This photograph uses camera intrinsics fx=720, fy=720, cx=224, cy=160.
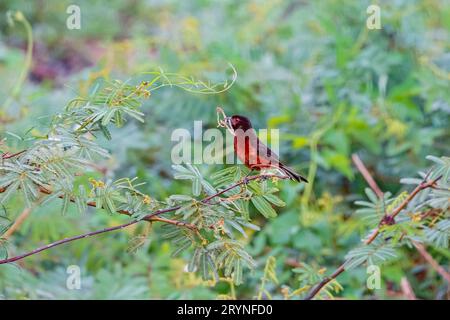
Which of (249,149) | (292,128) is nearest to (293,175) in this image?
(249,149)

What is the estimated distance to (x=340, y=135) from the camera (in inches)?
102

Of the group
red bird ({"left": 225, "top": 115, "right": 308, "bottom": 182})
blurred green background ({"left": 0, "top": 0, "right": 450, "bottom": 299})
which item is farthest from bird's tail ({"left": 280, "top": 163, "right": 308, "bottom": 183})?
blurred green background ({"left": 0, "top": 0, "right": 450, "bottom": 299})

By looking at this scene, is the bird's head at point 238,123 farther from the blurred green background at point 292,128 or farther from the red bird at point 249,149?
the blurred green background at point 292,128

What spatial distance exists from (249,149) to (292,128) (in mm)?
1318

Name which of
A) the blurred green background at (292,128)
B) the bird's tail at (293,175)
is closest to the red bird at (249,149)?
the bird's tail at (293,175)

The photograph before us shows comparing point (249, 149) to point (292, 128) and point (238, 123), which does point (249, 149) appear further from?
point (292, 128)

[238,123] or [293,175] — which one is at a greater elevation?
[238,123]

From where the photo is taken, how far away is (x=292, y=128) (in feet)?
8.94

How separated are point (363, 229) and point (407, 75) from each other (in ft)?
2.73

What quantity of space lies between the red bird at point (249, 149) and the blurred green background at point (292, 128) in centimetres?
62

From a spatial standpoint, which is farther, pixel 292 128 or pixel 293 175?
pixel 292 128

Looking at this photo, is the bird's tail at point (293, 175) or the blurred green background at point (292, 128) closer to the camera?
the bird's tail at point (293, 175)

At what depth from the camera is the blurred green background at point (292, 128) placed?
7.33 ft
